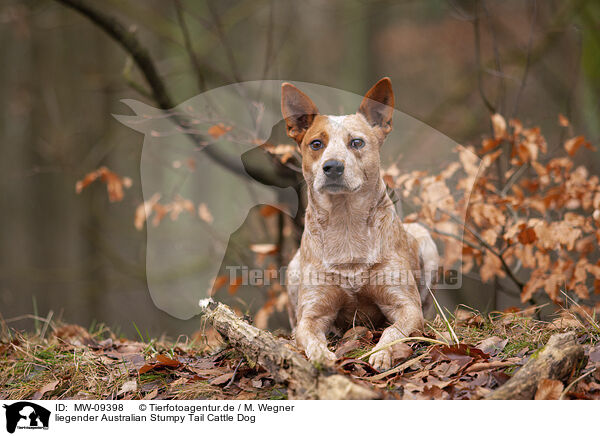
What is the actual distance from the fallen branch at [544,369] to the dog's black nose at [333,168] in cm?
108

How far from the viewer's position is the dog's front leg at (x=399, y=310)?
228 centimetres

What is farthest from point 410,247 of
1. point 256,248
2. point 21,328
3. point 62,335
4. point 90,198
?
point 90,198

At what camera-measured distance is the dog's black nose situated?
88.2 inches

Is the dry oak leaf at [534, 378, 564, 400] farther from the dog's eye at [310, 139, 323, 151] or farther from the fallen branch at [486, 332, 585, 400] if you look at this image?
the dog's eye at [310, 139, 323, 151]

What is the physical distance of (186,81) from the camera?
174 inches

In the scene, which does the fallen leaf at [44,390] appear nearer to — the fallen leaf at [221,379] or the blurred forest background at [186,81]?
the fallen leaf at [221,379]

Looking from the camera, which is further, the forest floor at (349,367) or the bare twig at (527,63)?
the bare twig at (527,63)

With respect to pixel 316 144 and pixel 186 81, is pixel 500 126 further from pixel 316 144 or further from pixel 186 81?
pixel 186 81

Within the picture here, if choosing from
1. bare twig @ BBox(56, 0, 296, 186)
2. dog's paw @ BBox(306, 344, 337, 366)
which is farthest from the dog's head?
bare twig @ BBox(56, 0, 296, 186)

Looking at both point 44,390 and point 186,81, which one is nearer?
point 44,390
